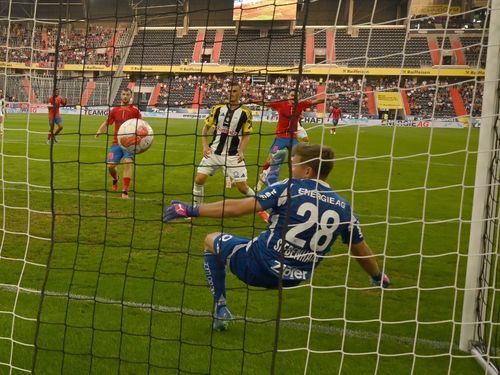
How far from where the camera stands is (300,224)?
3.37 meters

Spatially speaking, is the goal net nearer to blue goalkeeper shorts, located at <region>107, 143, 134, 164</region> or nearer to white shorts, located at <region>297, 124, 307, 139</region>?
blue goalkeeper shorts, located at <region>107, 143, 134, 164</region>

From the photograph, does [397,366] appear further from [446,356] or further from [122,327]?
[122,327]

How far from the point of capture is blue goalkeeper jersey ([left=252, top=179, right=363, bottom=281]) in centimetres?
336

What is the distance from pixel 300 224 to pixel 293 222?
0.05m

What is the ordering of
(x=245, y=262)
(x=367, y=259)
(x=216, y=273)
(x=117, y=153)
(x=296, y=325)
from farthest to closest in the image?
1. (x=117, y=153)
2. (x=296, y=325)
3. (x=216, y=273)
4. (x=367, y=259)
5. (x=245, y=262)

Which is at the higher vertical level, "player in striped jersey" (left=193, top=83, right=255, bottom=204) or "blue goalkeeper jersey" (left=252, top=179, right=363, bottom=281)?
"player in striped jersey" (left=193, top=83, right=255, bottom=204)

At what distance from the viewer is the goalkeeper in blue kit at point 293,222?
3.31m

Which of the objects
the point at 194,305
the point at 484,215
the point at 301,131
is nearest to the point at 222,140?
the point at 301,131

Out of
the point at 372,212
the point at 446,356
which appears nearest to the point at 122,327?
the point at 446,356

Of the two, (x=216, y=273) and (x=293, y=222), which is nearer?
(x=293, y=222)

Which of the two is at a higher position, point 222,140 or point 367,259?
point 222,140

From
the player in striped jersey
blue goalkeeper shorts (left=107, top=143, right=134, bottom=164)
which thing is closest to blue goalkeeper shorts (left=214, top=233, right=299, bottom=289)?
the player in striped jersey

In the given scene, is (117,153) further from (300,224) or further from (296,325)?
(300,224)

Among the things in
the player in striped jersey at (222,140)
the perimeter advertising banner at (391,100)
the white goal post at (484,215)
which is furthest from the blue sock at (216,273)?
the player in striped jersey at (222,140)
